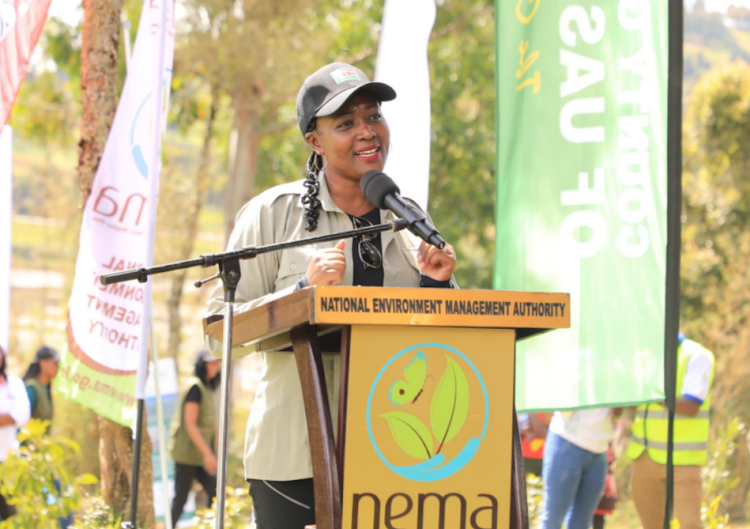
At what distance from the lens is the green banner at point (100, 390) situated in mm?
5191

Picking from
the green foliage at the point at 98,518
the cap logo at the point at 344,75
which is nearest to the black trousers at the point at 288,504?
the cap logo at the point at 344,75

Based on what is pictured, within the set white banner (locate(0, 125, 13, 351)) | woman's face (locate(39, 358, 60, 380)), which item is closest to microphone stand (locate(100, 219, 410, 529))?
white banner (locate(0, 125, 13, 351))

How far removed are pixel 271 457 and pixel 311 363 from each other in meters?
0.45

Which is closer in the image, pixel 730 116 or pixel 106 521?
pixel 106 521

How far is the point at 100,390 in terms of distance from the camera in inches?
208

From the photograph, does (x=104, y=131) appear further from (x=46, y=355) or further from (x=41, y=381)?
(x=41, y=381)

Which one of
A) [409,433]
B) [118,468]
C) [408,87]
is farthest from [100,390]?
[409,433]

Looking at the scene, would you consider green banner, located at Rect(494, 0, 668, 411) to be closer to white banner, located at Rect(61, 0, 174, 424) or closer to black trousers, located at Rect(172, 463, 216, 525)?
→ white banner, located at Rect(61, 0, 174, 424)

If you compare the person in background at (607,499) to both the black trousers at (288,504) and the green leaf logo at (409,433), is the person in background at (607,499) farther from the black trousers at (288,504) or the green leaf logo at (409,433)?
the green leaf logo at (409,433)

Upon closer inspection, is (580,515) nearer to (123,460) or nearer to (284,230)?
→ (123,460)

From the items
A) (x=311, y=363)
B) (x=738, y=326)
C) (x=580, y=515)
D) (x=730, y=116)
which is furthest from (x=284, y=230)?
(x=730, y=116)

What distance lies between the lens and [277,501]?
252 centimetres

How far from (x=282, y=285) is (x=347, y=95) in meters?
0.57

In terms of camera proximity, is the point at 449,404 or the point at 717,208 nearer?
the point at 449,404
